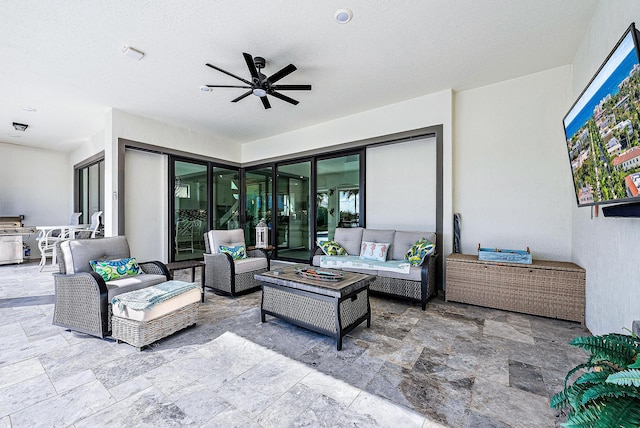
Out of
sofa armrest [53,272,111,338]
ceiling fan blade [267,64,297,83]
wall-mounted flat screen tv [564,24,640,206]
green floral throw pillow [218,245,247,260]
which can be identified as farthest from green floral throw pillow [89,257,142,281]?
wall-mounted flat screen tv [564,24,640,206]

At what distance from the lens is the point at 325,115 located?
523cm

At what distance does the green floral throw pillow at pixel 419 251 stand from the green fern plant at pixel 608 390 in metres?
2.34

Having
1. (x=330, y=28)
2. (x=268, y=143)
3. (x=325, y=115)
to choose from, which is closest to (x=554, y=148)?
(x=330, y=28)

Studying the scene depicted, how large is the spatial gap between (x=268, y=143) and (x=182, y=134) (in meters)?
1.87

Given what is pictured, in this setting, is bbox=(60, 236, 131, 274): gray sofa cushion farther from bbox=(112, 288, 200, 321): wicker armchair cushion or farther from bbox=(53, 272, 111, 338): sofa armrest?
bbox=(112, 288, 200, 321): wicker armchair cushion

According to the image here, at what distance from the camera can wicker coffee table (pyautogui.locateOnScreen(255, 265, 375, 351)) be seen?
251cm

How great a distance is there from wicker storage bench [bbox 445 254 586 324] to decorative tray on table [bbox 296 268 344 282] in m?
1.79

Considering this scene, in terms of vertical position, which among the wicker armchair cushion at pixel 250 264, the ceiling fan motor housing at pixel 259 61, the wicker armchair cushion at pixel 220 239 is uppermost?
the ceiling fan motor housing at pixel 259 61

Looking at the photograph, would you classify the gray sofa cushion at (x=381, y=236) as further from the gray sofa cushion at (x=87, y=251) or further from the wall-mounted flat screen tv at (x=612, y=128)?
the gray sofa cushion at (x=87, y=251)

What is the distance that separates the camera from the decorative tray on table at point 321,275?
2.83 meters

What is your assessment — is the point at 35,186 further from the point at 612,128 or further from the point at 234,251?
the point at 612,128

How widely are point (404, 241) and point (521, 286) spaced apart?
152cm

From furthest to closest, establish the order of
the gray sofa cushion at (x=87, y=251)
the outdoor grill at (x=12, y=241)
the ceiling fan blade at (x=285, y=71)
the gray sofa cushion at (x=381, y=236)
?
1. the outdoor grill at (x=12, y=241)
2. the gray sofa cushion at (x=381, y=236)
3. the ceiling fan blade at (x=285, y=71)
4. the gray sofa cushion at (x=87, y=251)

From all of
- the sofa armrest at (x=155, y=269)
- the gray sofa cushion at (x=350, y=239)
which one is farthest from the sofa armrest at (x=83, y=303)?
the gray sofa cushion at (x=350, y=239)
